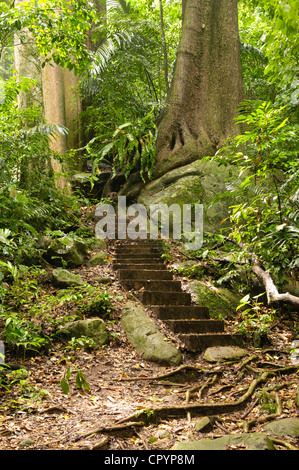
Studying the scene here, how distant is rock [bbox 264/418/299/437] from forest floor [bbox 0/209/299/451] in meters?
0.05

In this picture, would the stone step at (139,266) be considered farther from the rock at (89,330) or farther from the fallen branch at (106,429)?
the fallen branch at (106,429)

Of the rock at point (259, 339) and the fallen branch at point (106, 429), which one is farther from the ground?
the rock at point (259, 339)

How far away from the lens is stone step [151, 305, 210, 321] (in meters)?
5.12

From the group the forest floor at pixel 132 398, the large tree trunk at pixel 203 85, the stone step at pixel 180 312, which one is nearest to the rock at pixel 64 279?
the forest floor at pixel 132 398

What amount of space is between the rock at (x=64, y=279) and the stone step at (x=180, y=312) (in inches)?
44.5

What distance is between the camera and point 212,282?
20.2ft

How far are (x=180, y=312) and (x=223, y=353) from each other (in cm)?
95

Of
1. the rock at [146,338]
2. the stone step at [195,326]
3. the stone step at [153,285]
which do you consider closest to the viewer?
the rock at [146,338]

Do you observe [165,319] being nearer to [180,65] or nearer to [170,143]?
[170,143]

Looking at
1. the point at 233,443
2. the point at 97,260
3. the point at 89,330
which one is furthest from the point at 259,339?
the point at 97,260

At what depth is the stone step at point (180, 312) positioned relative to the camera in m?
5.12

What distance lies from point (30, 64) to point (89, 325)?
5070 millimetres

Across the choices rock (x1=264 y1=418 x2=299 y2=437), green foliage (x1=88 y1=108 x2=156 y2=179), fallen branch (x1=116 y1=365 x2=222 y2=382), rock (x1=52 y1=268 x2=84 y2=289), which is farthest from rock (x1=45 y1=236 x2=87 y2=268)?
rock (x1=264 y1=418 x2=299 y2=437)

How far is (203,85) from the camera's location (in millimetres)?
9422
